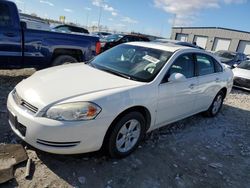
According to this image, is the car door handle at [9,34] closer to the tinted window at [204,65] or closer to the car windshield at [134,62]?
the car windshield at [134,62]

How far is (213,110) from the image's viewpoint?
18.7 feet

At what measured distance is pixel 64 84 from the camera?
3.23 meters

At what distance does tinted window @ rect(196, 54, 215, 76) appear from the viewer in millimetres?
4656

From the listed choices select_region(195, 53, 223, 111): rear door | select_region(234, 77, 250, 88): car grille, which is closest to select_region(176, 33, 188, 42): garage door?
select_region(234, 77, 250, 88): car grille

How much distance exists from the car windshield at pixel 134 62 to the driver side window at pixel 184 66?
0.17 m

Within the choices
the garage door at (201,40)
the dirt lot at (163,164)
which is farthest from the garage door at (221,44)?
the dirt lot at (163,164)

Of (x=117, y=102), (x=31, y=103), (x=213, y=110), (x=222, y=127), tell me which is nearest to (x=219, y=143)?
(x=222, y=127)

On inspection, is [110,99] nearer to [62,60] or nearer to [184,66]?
[184,66]

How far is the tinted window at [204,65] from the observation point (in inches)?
183

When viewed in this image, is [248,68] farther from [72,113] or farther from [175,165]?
[72,113]

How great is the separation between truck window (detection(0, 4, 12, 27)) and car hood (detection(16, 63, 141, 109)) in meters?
2.54

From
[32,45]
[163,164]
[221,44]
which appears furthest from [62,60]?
[221,44]

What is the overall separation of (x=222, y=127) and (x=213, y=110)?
492 mm

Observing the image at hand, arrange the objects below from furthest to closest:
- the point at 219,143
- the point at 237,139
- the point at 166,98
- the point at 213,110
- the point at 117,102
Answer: the point at 213,110, the point at 237,139, the point at 219,143, the point at 166,98, the point at 117,102
